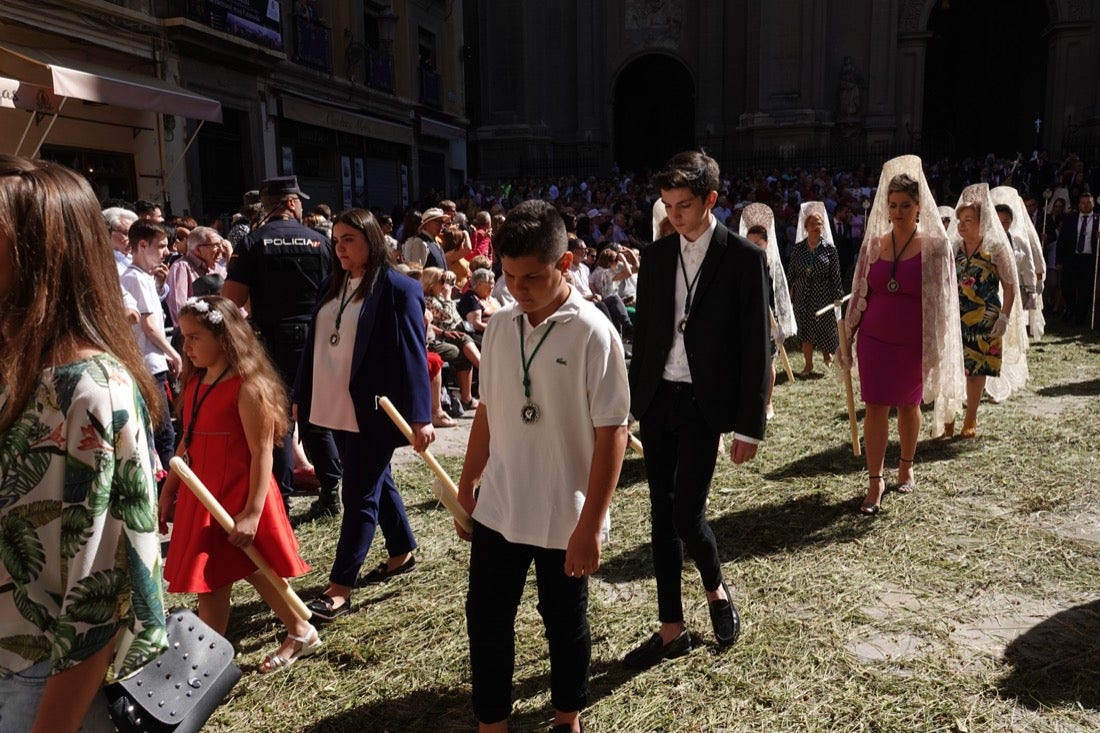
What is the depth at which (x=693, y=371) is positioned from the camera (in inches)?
137

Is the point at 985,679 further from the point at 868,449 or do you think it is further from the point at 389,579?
the point at 389,579

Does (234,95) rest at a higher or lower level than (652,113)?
lower

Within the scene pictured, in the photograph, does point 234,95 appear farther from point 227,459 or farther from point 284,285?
point 227,459

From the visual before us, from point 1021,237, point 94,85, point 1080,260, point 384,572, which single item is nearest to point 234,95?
point 94,85

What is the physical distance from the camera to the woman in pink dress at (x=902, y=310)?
520cm

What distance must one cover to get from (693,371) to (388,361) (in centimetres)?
162

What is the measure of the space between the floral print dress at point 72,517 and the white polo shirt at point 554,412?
129 centimetres

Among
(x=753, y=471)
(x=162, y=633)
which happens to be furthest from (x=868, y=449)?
(x=162, y=633)

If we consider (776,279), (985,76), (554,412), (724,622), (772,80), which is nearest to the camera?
(554,412)

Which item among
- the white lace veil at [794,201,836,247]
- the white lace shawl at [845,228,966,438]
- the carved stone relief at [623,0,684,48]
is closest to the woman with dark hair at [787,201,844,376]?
the white lace veil at [794,201,836,247]

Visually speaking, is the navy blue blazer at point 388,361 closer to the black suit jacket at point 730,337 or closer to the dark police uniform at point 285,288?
the dark police uniform at point 285,288

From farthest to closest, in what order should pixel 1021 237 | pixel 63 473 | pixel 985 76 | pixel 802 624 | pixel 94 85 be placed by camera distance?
pixel 985 76 < pixel 94 85 < pixel 1021 237 < pixel 802 624 < pixel 63 473

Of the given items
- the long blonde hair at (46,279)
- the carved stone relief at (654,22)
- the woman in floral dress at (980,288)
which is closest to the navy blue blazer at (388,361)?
the long blonde hair at (46,279)

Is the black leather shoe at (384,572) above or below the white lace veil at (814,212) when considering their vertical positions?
below
